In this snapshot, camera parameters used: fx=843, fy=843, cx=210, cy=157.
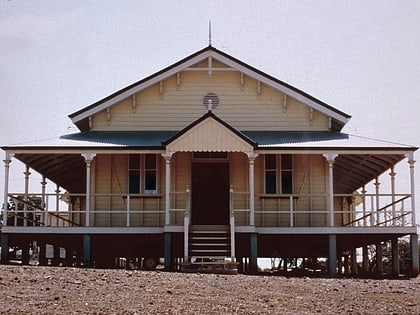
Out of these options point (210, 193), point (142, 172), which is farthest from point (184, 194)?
point (142, 172)

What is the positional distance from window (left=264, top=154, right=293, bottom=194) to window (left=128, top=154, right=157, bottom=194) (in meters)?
3.95

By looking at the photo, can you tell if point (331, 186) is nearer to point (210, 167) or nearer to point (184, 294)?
point (210, 167)

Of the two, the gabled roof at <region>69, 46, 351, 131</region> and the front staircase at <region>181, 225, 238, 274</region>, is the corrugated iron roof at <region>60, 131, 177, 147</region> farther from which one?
the front staircase at <region>181, 225, 238, 274</region>

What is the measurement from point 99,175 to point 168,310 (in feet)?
48.0

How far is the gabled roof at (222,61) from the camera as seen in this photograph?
97.8 feet

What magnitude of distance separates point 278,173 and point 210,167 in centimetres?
240

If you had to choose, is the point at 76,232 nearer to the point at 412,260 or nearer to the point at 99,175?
the point at 99,175

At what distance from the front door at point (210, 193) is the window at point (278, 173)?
1.44 metres

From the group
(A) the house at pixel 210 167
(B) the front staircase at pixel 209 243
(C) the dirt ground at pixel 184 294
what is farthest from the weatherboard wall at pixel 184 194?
(C) the dirt ground at pixel 184 294

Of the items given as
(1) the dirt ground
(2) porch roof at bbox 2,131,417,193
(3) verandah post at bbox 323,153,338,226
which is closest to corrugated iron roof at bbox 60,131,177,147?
(2) porch roof at bbox 2,131,417,193

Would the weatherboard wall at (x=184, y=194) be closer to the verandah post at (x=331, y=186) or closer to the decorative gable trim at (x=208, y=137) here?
the verandah post at (x=331, y=186)

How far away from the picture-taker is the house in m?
27.5

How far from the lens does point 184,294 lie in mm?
17391

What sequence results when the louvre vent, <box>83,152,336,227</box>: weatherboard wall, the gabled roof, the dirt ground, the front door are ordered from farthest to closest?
the louvre vent, the gabled roof, the front door, <box>83,152,336,227</box>: weatherboard wall, the dirt ground
